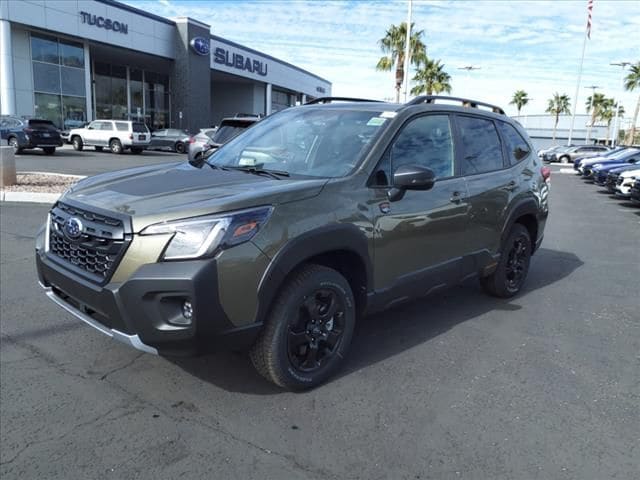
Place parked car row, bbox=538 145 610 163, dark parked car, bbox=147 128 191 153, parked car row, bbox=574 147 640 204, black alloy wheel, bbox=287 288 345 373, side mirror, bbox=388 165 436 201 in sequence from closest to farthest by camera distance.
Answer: black alloy wheel, bbox=287 288 345 373, side mirror, bbox=388 165 436 201, parked car row, bbox=574 147 640 204, dark parked car, bbox=147 128 191 153, parked car row, bbox=538 145 610 163

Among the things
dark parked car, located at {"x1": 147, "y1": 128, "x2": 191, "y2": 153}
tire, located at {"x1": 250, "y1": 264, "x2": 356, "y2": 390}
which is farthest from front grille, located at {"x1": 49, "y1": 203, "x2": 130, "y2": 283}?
dark parked car, located at {"x1": 147, "y1": 128, "x2": 191, "y2": 153}

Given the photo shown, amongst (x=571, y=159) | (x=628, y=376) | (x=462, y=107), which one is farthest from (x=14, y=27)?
(x=571, y=159)

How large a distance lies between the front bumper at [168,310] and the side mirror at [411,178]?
52.8 inches

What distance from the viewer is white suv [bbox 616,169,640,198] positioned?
14578 millimetres

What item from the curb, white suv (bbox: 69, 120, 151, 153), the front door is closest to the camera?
the front door

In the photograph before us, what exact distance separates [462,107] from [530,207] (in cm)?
133

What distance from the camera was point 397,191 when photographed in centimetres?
362

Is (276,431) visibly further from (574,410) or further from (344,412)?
(574,410)

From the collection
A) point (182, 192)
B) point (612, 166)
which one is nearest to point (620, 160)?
point (612, 166)

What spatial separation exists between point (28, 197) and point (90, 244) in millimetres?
8502

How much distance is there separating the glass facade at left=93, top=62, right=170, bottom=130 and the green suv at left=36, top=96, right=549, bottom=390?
35.9 m

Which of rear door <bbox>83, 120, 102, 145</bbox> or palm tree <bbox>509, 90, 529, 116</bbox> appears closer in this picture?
rear door <bbox>83, 120, 102, 145</bbox>

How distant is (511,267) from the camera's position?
5281 mm

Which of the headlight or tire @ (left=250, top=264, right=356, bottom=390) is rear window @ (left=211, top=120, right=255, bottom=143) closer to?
tire @ (left=250, top=264, right=356, bottom=390)
